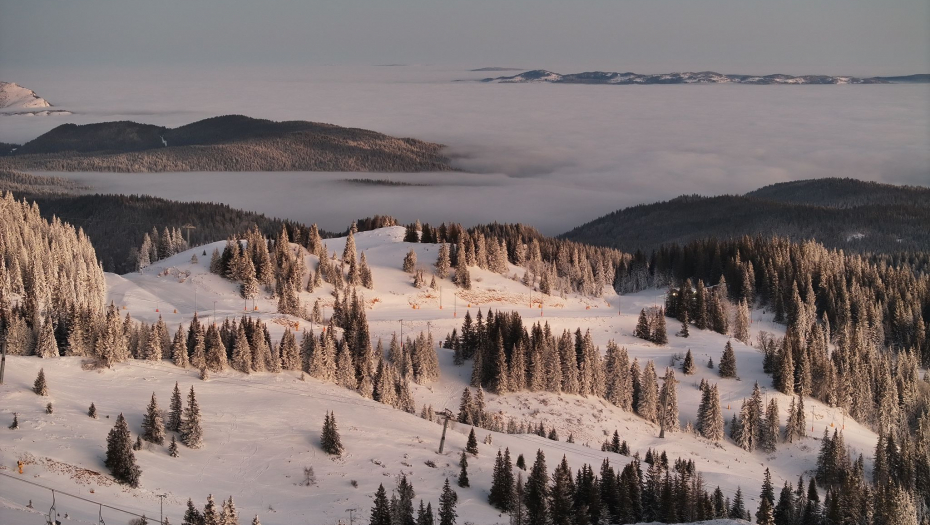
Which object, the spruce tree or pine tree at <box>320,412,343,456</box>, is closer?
the spruce tree

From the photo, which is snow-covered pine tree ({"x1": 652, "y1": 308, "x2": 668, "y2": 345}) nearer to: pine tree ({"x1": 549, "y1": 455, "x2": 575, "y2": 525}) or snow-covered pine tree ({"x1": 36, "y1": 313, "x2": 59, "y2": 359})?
pine tree ({"x1": 549, "y1": 455, "x2": 575, "y2": 525})

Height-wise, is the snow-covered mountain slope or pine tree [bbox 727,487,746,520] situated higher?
the snow-covered mountain slope

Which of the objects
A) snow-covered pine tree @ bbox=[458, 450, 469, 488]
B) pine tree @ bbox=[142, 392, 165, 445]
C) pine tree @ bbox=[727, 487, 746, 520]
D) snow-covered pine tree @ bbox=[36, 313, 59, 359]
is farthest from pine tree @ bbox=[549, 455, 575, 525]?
snow-covered pine tree @ bbox=[36, 313, 59, 359]

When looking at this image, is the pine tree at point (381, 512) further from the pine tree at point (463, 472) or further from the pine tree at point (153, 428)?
the pine tree at point (153, 428)

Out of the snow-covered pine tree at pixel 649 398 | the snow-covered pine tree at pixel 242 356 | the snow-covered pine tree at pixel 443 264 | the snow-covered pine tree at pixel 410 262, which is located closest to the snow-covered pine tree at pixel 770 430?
the snow-covered pine tree at pixel 649 398

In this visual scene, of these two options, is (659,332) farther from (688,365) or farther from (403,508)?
(403,508)
